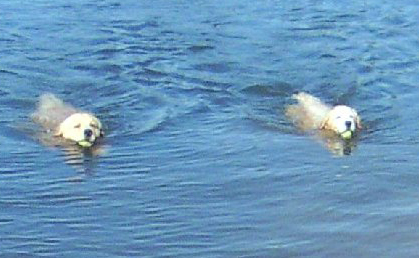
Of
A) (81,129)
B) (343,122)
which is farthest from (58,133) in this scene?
(343,122)

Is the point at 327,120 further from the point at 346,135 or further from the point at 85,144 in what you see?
the point at 85,144

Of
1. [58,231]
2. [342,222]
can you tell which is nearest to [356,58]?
[342,222]

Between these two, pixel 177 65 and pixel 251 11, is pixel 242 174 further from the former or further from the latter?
pixel 251 11

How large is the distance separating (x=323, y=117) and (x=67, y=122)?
333 centimetres

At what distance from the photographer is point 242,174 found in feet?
40.1

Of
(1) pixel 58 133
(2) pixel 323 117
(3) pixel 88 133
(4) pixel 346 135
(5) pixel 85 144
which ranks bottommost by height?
(5) pixel 85 144

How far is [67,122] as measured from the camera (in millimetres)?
13828

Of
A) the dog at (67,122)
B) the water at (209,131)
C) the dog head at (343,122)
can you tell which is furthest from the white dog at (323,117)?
the dog at (67,122)

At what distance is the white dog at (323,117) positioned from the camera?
13906 millimetres

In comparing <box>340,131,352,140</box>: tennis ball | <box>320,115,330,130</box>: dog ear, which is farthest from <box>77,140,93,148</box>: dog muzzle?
<box>340,131,352,140</box>: tennis ball

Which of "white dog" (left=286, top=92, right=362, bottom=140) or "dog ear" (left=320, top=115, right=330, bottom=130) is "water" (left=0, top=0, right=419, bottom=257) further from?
"dog ear" (left=320, top=115, right=330, bottom=130)

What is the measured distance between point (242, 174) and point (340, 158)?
4.61 feet

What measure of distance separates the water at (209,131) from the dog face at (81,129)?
0.21 m

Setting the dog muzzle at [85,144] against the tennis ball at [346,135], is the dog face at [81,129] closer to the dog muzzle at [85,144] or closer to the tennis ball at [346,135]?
the dog muzzle at [85,144]
